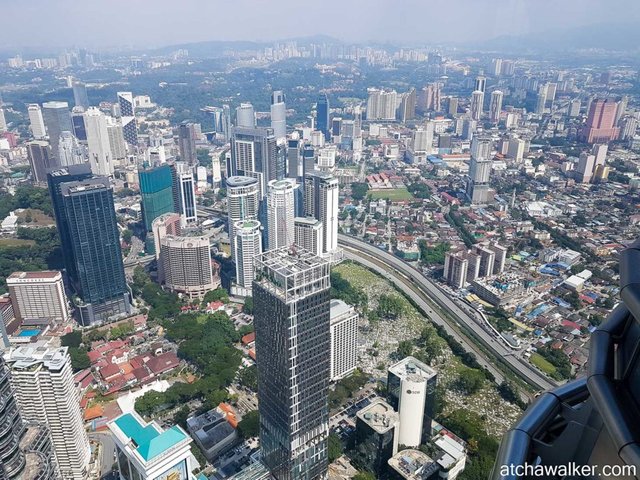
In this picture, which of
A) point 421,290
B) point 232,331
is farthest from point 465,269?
point 232,331

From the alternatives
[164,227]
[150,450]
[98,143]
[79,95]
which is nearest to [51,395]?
[150,450]

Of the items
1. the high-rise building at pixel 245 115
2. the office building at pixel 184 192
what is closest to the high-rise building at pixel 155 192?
the office building at pixel 184 192

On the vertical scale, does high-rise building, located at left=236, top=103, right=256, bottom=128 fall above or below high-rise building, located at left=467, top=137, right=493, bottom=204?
above

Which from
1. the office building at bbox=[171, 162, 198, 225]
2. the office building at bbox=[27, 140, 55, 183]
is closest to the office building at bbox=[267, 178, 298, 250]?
the office building at bbox=[171, 162, 198, 225]

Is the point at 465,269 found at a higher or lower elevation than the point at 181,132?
lower

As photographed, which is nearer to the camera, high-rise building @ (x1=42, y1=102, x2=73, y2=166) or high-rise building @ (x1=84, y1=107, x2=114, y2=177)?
high-rise building @ (x1=84, y1=107, x2=114, y2=177)

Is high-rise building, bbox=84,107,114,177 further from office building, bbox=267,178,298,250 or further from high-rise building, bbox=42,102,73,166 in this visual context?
office building, bbox=267,178,298,250

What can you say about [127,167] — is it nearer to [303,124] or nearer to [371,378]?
[303,124]
